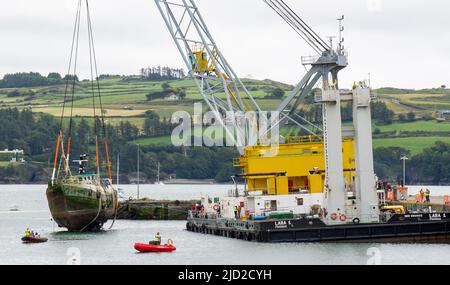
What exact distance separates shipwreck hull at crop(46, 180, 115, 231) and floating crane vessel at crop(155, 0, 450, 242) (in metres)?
7.47

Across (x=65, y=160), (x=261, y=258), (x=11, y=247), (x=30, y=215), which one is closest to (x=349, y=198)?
(x=261, y=258)

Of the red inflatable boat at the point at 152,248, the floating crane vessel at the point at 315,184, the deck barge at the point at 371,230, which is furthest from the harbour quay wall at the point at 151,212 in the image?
the deck barge at the point at 371,230

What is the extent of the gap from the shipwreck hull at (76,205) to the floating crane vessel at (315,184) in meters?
7.47

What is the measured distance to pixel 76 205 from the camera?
302 feet

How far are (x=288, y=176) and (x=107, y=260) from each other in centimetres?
1843

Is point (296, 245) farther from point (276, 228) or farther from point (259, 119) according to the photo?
point (259, 119)

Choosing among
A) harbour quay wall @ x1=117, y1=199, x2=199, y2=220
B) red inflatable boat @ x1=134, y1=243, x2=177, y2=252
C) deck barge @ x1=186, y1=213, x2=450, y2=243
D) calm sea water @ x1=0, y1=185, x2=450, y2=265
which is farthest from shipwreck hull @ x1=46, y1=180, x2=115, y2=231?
harbour quay wall @ x1=117, y1=199, x2=199, y2=220

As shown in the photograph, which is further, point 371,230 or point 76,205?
point 76,205

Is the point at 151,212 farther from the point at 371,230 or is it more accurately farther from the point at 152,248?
the point at 371,230

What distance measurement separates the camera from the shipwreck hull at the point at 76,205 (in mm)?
91688

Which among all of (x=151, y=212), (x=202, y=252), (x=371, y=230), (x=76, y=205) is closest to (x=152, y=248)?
(x=202, y=252)

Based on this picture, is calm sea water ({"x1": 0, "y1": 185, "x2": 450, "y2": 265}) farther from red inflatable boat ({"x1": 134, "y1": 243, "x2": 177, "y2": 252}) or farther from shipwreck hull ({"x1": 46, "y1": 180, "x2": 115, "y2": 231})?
shipwreck hull ({"x1": 46, "y1": 180, "x2": 115, "y2": 231})

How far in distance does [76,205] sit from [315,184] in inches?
815
